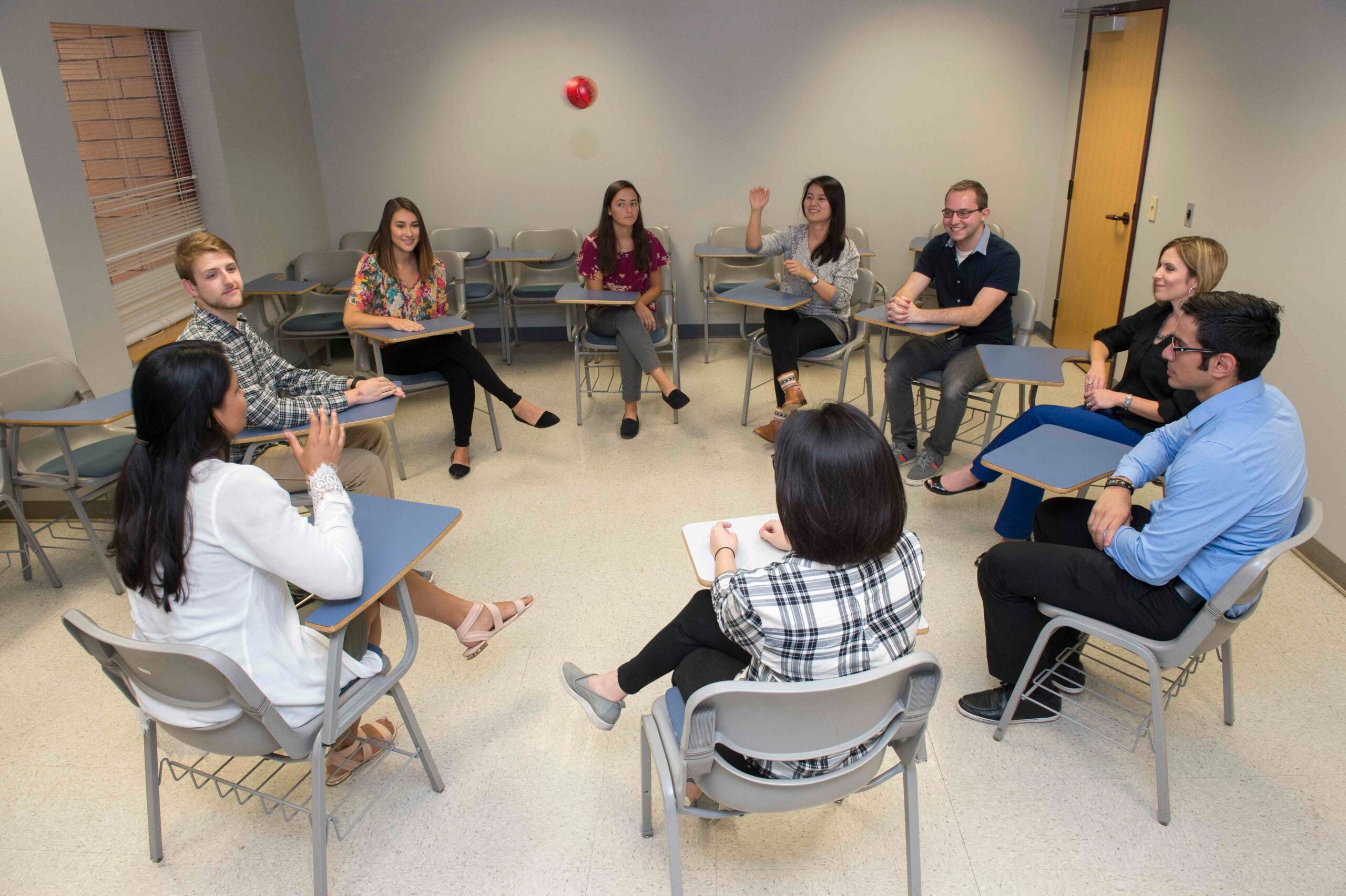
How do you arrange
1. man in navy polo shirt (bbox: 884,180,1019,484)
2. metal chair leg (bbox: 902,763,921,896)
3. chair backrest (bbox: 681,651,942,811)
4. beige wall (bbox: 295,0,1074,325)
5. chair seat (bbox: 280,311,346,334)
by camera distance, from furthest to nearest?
beige wall (bbox: 295,0,1074,325) < chair seat (bbox: 280,311,346,334) < man in navy polo shirt (bbox: 884,180,1019,484) < metal chair leg (bbox: 902,763,921,896) < chair backrest (bbox: 681,651,942,811)

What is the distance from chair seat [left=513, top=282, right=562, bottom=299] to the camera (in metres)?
6.00

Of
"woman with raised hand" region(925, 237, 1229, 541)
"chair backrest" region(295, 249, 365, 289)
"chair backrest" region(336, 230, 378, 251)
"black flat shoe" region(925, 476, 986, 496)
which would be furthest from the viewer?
"chair backrest" region(336, 230, 378, 251)

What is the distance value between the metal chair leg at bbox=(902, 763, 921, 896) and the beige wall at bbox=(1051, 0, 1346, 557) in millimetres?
2425

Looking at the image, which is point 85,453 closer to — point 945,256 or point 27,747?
point 27,747

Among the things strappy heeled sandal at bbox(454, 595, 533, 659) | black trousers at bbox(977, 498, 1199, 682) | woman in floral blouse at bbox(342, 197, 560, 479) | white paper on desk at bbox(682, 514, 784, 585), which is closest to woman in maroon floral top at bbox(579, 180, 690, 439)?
woman in floral blouse at bbox(342, 197, 560, 479)

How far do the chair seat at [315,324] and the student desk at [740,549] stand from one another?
389cm

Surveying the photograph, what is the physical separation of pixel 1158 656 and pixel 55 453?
395 centimetres

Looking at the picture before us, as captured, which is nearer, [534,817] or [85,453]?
[534,817]

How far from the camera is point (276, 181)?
552 centimetres

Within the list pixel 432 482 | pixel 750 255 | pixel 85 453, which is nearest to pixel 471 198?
pixel 750 255

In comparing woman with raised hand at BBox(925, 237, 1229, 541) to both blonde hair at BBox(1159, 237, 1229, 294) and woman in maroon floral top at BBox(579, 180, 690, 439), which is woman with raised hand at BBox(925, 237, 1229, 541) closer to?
blonde hair at BBox(1159, 237, 1229, 294)

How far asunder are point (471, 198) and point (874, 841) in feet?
17.9

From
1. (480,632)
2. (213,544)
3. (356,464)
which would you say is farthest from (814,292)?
(213,544)

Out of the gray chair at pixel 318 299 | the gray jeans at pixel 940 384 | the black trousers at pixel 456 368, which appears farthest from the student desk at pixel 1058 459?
the gray chair at pixel 318 299
